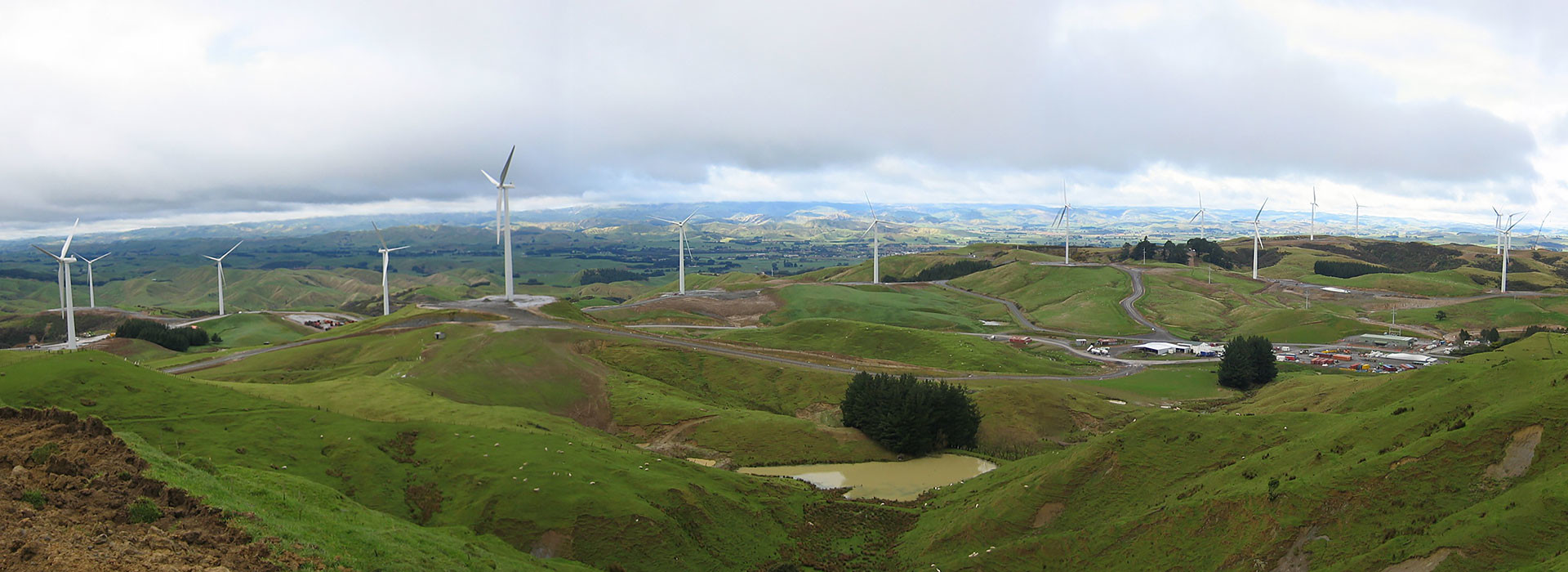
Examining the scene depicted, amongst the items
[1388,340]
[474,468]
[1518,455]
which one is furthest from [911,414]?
[1388,340]

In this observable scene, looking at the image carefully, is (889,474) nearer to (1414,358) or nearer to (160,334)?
(1414,358)

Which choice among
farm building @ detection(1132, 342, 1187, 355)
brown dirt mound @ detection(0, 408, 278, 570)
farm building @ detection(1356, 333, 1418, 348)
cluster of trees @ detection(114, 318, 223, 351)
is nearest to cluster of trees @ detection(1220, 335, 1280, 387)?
farm building @ detection(1132, 342, 1187, 355)

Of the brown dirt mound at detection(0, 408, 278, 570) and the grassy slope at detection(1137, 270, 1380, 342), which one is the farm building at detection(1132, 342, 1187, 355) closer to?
the grassy slope at detection(1137, 270, 1380, 342)

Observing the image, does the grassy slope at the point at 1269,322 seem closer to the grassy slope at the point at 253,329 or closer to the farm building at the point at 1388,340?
the farm building at the point at 1388,340

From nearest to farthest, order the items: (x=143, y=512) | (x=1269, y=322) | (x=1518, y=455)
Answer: (x=143, y=512)
(x=1518, y=455)
(x=1269, y=322)

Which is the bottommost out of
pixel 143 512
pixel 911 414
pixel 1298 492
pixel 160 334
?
pixel 160 334

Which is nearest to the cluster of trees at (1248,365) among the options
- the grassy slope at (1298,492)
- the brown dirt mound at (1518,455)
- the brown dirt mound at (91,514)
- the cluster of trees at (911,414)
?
the cluster of trees at (911,414)
